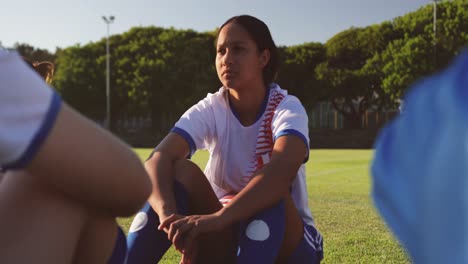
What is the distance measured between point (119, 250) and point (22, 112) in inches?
32.6

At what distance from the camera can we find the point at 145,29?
48.8 metres

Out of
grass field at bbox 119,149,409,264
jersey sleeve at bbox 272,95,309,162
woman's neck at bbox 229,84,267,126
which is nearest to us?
jersey sleeve at bbox 272,95,309,162

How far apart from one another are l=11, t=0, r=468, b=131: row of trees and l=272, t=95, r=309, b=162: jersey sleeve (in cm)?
3696

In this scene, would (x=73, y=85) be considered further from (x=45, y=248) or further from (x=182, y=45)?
(x=45, y=248)

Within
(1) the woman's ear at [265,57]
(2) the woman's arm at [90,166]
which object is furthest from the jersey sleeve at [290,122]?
(2) the woman's arm at [90,166]

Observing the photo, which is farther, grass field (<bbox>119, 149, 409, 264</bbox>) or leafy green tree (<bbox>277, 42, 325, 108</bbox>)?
leafy green tree (<bbox>277, 42, 325, 108</bbox>)

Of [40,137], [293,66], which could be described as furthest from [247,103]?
[293,66]

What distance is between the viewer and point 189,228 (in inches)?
96.0

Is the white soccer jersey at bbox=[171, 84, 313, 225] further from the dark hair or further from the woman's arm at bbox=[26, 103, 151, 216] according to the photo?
the woman's arm at bbox=[26, 103, 151, 216]

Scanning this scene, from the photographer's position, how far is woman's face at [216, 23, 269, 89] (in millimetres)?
3094

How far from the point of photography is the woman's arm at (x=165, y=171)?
2582mm

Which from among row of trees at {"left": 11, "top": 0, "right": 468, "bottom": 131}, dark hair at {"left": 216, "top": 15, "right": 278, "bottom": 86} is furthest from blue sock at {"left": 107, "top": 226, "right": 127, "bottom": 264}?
row of trees at {"left": 11, "top": 0, "right": 468, "bottom": 131}

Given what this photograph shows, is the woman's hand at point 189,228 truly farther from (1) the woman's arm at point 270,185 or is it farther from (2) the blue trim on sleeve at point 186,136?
(2) the blue trim on sleeve at point 186,136

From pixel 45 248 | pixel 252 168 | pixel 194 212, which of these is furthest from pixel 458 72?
pixel 252 168
